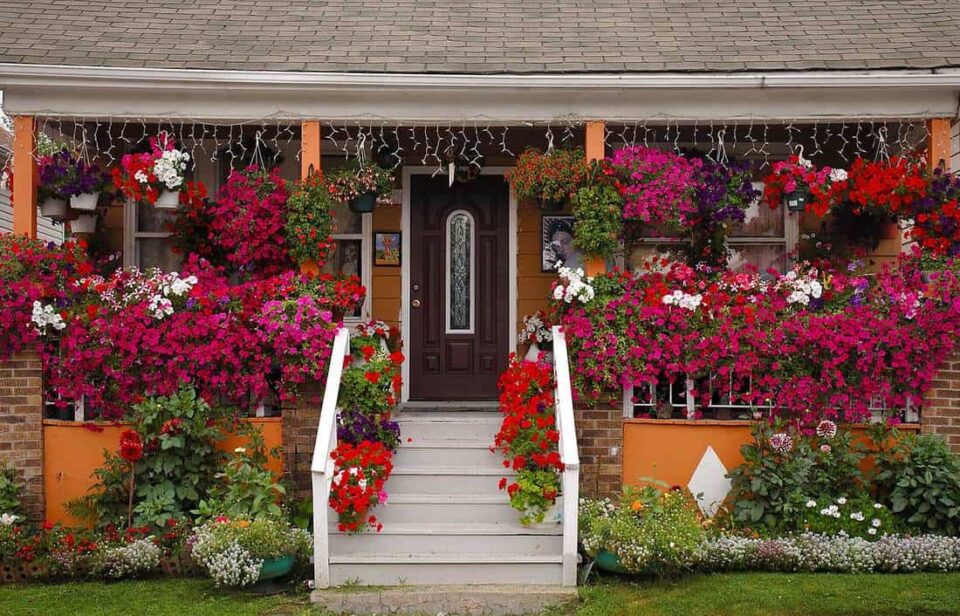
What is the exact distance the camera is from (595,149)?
754 cm

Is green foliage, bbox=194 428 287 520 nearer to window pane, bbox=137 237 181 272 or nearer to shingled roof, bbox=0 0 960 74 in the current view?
window pane, bbox=137 237 181 272

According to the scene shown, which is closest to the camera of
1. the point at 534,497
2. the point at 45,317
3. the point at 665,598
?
the point at 665,598

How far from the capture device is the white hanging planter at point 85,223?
27.3 feet

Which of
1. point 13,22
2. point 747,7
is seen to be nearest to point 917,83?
point 747,7

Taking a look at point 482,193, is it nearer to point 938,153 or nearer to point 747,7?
point 747,7

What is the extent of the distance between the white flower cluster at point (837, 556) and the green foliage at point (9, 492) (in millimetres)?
5055

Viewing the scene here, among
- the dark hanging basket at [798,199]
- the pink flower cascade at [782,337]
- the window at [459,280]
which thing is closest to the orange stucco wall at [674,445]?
the pink flower cascade at [782,337]

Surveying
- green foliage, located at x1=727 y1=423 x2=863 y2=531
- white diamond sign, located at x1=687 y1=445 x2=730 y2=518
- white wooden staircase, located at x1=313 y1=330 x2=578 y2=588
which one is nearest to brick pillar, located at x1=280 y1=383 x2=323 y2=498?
white wooden staircase, located at x1=313 y1=330 x2=578 y2=588

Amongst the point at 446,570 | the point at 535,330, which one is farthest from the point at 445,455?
the point at 535,330

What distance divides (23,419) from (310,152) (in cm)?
311

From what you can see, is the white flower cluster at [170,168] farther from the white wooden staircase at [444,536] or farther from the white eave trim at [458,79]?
the white wooden staircase at [444,536]

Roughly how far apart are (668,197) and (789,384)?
1745 millimetres

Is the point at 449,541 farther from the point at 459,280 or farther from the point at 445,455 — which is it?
the point at 459,280

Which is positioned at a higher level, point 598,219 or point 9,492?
point 598,219
